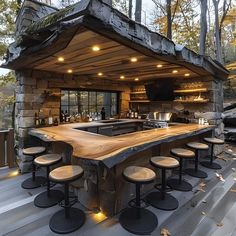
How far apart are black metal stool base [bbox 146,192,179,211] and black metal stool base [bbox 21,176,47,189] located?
5.80ft

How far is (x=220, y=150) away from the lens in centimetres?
497

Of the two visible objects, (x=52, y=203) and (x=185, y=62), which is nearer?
(x=52, y=203)

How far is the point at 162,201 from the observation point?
264 centimetres

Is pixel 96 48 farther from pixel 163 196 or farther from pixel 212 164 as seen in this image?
pixel 212 164

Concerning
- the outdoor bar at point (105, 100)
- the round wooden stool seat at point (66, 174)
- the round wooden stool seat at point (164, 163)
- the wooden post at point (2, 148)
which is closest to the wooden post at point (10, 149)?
the wooden post at point (2, 148)

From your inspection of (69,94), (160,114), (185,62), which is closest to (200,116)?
(160,114)

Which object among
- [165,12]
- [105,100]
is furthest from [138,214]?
[165,12]

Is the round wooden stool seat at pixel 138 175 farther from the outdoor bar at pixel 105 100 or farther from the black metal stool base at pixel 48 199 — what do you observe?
the black metal stool base at pixel 48 199

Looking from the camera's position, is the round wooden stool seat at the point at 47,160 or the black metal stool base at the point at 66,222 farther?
the round wooden stool seat at the point at 47,160

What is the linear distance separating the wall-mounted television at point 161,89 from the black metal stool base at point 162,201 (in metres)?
2.78

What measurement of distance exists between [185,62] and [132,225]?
245cm

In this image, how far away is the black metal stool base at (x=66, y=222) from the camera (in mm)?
2066

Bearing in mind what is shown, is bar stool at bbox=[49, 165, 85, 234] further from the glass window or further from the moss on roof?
the glass window

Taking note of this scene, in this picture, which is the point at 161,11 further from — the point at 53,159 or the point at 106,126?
the point at 53,159
